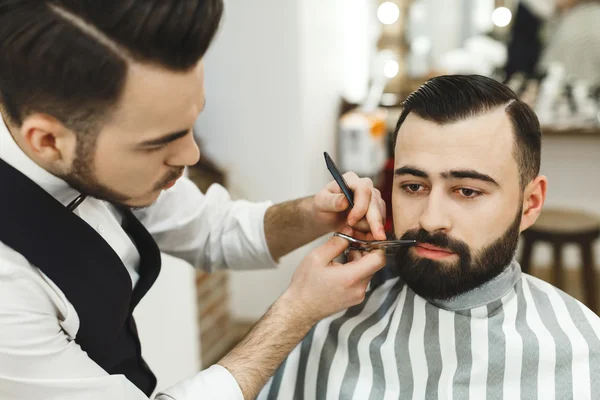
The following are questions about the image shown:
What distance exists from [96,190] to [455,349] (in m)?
0.78

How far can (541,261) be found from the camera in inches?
163

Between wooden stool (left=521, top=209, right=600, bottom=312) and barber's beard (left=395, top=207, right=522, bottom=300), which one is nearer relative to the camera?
barber's beard (left=395, top=207, right=522, bottom=300)

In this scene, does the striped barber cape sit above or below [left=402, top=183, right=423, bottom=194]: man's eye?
below

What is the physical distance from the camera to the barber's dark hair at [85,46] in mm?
875

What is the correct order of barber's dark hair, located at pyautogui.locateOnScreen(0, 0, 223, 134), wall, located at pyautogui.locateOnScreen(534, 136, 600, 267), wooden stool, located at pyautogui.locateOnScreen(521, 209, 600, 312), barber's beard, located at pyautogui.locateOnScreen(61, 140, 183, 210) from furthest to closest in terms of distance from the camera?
wall, located at pyautogui.locateOnScreen(534, 136, 600, 267) → wooden stool, located at pyautogui.locateOnScreen(521, 209, 600, 312) → barber's beard, located at pyautogui.locateOnScreen(61, 140, 183, 210) → barber's dark hair, located at pyautogui.locateOnScreen(0, 0, 223, 134)

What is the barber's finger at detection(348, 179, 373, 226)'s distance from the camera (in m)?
1.21

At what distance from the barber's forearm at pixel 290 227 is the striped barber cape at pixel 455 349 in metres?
0.22

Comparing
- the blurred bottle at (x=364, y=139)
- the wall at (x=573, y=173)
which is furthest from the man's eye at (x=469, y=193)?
the wall at (x=573, y=173)

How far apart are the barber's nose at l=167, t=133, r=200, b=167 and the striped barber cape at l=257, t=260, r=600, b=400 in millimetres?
532

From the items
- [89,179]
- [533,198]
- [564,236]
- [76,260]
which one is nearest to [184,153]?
[89,179]

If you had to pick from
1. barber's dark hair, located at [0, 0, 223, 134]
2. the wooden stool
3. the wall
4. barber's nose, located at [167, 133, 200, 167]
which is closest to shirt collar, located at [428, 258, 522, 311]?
barber's nose, located at [167, 133, 200, 167]

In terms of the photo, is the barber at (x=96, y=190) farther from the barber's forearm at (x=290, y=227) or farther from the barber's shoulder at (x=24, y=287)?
the barber's forearm at (x=290, y=227)

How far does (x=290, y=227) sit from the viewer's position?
1.50 metres

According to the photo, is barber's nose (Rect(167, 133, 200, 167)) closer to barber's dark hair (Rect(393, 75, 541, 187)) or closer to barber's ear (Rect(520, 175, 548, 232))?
barber's dark hair (Rect(393, 75, 541, 187))
